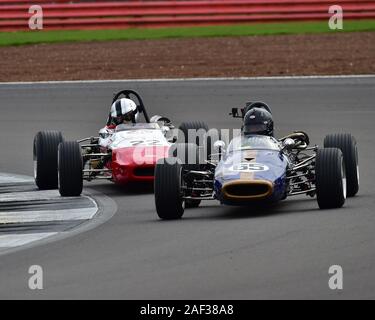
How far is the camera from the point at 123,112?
57.6 ft

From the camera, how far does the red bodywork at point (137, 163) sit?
1605 centimetres

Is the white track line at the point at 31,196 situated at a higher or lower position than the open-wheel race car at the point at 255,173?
higher

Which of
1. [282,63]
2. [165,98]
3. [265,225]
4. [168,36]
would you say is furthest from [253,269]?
[168,36]

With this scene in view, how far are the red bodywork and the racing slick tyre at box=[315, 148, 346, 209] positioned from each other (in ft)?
9.61

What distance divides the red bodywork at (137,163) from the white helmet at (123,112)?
135cm

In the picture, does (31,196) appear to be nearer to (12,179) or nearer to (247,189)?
(12,179)

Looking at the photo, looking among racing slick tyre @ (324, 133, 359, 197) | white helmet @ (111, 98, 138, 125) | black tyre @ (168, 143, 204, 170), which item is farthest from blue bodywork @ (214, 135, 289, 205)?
white helmet @ (111, 98, 138, 125)

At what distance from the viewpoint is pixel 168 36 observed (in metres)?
34.8

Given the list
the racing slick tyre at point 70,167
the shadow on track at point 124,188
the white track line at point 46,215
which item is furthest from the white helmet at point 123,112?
the white track line at point 46,215

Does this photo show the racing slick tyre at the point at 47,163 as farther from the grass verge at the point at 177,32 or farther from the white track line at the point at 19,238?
the grass verge at the point at 177,32

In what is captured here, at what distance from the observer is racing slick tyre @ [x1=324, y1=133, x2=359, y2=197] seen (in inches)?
581

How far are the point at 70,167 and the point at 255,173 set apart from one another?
306 cm
